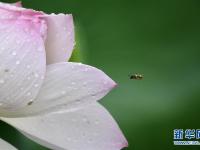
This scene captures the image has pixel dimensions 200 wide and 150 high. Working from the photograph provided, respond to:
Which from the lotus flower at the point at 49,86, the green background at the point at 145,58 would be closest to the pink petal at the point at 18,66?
the lotus flower at the point at 49,86

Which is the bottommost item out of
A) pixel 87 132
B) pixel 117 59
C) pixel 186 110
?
pixel 186 110

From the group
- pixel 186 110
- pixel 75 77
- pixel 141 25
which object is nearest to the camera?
pixel 75 77

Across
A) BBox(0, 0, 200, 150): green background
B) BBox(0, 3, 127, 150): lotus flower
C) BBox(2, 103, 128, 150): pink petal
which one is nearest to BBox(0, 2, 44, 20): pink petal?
BBox(0, 3, 127, 150): lotus flower

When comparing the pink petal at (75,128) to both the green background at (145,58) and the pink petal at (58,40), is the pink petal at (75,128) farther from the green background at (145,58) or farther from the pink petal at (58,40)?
the green background at (145,58)

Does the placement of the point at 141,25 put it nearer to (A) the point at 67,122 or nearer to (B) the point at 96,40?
(B) the point at 96,40

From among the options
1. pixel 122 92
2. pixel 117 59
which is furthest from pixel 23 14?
pixel 117 59

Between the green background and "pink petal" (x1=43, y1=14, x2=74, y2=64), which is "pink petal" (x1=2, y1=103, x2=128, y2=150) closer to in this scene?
"pink petal" (x1=43, y1=14, x2=74, y2=64)

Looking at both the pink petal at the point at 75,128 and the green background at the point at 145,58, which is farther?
the green background at the point at 145,58

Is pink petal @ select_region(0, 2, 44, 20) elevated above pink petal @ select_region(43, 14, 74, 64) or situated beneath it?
elevated above
